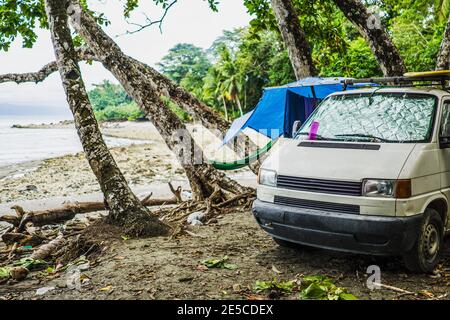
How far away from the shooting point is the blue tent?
28.0 feet

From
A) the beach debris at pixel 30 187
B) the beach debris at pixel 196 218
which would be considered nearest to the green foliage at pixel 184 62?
the beach debris at pixel 30 187

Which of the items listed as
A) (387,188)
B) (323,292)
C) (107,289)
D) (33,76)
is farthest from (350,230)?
(33,76)

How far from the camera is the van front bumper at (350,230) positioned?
3.98 meters

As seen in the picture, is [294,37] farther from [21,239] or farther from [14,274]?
[14,274]

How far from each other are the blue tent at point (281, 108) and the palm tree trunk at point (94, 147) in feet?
10.9

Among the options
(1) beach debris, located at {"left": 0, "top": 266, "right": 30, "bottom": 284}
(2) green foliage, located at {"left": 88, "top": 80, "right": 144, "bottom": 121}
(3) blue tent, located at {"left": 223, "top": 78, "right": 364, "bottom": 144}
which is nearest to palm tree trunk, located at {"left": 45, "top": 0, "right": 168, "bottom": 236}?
(1) beach debris, located at {"left": 0, "top": 266, "right": 30, "bottom": 284}

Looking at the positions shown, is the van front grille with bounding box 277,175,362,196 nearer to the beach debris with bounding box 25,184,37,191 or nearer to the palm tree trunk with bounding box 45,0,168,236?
the palm tree trunk with bounding box 45,0,168,236

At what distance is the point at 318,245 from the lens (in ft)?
14.2

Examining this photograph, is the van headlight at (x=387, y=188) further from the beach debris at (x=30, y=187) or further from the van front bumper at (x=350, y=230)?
the beach debris at (x=30, y=187)

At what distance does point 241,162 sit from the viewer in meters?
8.88

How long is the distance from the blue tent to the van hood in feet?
12.9
